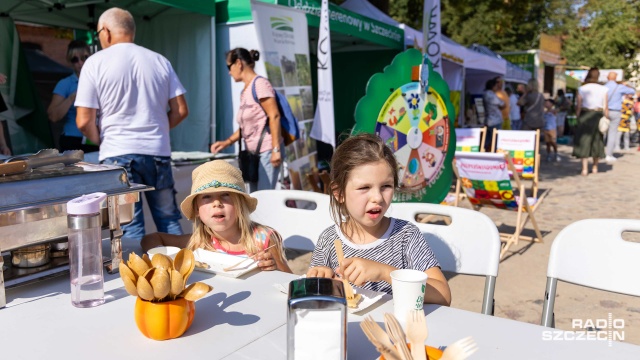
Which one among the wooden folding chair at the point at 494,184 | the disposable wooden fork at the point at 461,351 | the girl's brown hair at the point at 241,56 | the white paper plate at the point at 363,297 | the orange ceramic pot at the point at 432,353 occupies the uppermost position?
the girl's brown hair at the point at 241,56

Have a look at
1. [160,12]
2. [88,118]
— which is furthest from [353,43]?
[88,118]

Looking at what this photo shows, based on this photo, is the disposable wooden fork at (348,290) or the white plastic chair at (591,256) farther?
the white plastic chair at (591,256)

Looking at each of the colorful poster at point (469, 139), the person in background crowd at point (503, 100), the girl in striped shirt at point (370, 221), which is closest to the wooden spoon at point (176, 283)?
the girl in striped shirt at point (370, 221)

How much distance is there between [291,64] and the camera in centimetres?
493

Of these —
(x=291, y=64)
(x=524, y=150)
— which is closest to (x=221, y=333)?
(x=291, y=64)

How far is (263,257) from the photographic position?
172 centimetres

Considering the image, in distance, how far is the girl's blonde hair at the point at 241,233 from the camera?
2.00 meters

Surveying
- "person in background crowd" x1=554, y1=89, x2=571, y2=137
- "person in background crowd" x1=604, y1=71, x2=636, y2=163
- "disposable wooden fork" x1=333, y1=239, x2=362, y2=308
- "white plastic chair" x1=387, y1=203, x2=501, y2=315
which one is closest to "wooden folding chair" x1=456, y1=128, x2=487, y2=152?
"person in background crowd" x1=604, y1=71, x2=636, y2=163

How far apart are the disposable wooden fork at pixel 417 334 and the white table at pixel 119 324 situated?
0.37 meters

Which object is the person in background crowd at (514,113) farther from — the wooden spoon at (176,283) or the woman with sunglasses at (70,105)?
the wooden spoon at (176,283)

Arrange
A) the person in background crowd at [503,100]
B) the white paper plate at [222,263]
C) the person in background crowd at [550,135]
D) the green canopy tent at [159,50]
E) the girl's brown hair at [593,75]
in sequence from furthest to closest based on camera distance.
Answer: the person in background crowd at [550,135], the person in background crowd at [503,100], the girl's brown hair at [593,75], the green canopy tent at [159,50], the white paper plate at [222,263]

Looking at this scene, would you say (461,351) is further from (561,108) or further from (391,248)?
(561,108)

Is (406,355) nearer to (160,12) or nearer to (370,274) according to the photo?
(370,274)

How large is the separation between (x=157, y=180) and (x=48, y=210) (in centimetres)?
185
